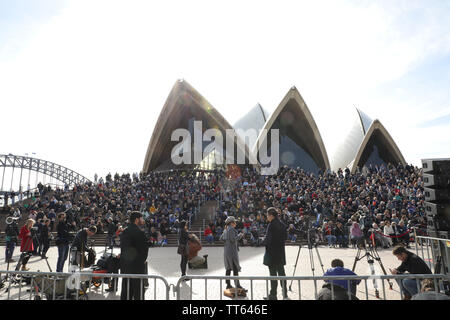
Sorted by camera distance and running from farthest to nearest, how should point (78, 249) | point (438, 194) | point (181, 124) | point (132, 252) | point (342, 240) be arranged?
point (181, 124) → point (342, 240) → point (78, 249) → point (438, 194) → point (132, 252)

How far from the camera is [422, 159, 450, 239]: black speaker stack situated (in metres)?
4.62

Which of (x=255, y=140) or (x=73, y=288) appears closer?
(x=73, y=288)

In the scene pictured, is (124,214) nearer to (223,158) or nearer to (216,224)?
(216,224)

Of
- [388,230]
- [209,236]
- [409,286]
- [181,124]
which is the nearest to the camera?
[409,286]

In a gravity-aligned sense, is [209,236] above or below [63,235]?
below

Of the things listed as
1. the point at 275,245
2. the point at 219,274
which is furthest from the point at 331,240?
the point at 275,245

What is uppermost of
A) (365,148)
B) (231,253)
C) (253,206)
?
(365,148)

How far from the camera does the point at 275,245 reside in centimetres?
500

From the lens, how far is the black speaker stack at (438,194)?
4.62 m

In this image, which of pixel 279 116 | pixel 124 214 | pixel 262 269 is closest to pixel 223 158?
pixel 279 116

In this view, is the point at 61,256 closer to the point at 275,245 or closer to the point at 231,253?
the point at 231,253

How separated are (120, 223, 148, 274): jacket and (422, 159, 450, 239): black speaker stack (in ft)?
15.2

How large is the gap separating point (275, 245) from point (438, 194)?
8.93ft
